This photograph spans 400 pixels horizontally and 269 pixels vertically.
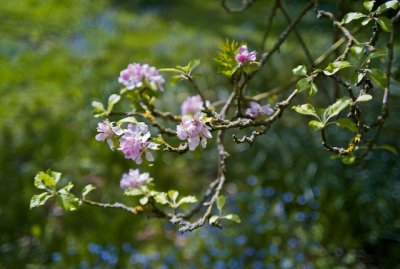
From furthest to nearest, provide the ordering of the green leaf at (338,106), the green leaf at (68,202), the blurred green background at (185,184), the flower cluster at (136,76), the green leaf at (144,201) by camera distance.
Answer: the blurred green background at (185,184), the flower cluster at (136,76), the green leaf at (144,201), the green leaf at (68,202), the green leaf at (338,106)

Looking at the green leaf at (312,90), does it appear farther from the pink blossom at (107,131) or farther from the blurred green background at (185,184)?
the blurred green background at (185,184)

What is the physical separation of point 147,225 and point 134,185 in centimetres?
153

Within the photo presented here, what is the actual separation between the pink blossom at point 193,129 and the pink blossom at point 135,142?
71 mm

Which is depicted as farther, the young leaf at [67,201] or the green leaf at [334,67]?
the young leaf at [67,201]

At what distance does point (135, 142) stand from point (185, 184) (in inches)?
86.4

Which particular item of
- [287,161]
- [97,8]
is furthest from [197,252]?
[97,8]

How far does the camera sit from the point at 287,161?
310 cm

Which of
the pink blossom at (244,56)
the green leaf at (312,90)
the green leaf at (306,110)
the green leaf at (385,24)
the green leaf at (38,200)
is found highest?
the green leaf at (385,24)

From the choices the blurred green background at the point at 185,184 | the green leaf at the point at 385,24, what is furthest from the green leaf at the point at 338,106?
the blurred green background at the point at 185,184

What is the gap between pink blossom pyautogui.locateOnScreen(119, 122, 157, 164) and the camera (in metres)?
1.00

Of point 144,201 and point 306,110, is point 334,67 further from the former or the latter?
point 144,201

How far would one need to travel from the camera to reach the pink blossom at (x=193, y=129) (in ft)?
3.17

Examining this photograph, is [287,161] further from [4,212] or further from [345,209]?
[4,212]

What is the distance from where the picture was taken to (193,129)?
3.18 feet
